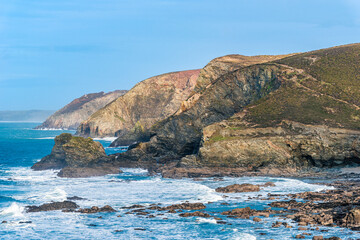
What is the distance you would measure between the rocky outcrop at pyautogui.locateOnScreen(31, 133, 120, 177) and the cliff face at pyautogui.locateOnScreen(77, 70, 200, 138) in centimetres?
9869

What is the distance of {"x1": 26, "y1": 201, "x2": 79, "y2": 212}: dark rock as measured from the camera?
138 ft

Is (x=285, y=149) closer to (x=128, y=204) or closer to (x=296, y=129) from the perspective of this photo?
(x=296, y=129)

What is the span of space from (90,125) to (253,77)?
A: 103 meters

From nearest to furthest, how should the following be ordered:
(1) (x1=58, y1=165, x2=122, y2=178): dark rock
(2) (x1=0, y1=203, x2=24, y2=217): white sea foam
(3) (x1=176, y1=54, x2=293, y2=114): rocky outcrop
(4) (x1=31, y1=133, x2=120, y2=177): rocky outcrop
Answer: (2) (x1=0, y1=203, x2=24, y2=217): white sea foam < (1) (x1=58, y1=165, x2=122, y2=178): dark rock < (4) (x1=31, y1=133, x2=120, y2=177): rocky outcrop < (3) (x1=176, y1=54, x2=293, y2=114): rocky outcrop

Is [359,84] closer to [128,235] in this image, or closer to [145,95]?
[128,235]

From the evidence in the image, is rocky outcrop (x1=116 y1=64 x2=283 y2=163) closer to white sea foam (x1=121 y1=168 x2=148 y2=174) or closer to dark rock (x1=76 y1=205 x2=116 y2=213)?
white sea foam (x1=121 y1=168 x2=148 y2=174)

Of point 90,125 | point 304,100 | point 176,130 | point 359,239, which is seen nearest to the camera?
point 359,239

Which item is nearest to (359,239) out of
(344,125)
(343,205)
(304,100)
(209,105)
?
(343,205)

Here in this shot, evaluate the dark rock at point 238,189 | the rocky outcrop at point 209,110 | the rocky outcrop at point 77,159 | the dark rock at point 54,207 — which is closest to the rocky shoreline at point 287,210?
the dark rock at point 54,207

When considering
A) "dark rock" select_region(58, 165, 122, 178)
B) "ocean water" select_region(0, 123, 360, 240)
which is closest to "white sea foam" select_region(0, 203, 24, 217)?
"ocean water" select_region(0, 123, 360, 240)

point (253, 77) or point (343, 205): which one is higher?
point (253, 77)

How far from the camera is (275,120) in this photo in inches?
2825

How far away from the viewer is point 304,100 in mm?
76812

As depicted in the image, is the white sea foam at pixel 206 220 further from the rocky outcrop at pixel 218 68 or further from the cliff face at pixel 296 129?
the rocky outcrop at pixel 218 68
